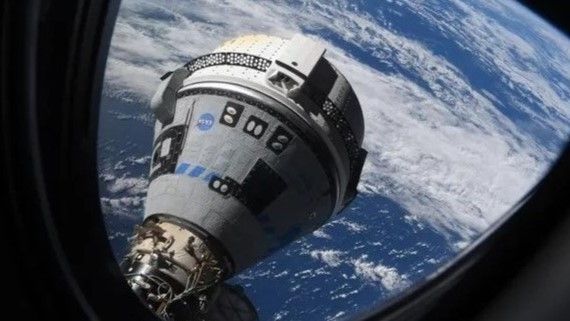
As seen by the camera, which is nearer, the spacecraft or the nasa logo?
the spacecraft

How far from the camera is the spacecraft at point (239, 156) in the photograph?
9211mm

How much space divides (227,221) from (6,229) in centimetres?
825

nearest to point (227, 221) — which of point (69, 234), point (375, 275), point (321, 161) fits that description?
point (321, 161)

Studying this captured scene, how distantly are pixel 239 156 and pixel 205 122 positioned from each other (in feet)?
2.98

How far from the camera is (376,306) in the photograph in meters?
1.30

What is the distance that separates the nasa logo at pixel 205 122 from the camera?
32.2 feet

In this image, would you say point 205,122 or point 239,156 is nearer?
point 239,156

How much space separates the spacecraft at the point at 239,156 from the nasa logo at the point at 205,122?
0.02 meters

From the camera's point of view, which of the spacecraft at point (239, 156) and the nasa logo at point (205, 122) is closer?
the spacecraft at point (239, 156)

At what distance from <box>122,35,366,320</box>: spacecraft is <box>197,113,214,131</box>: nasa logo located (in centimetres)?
2

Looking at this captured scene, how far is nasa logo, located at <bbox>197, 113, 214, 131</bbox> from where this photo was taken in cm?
981

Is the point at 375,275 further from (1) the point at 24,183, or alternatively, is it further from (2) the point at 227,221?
(1) the point at 24,183

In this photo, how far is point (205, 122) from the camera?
9852 mm

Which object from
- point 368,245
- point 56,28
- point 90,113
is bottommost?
point 368,245
